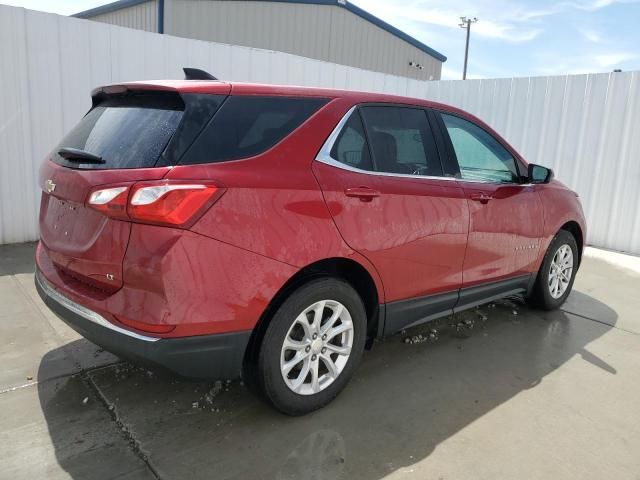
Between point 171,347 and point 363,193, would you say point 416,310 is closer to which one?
point 363,193

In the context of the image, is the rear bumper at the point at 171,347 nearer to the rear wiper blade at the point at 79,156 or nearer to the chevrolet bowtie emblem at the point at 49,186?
the chevrolet bowtie emblem at the point at 49,186

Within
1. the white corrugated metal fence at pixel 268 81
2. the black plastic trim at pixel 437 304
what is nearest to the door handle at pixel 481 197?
the black plastic trim at pixel 437 304

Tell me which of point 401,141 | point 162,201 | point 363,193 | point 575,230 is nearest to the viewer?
point 162,201

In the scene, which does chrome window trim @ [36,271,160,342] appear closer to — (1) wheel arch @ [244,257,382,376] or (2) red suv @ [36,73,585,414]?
Answer: (2) red suv @ [36,73,585,414]

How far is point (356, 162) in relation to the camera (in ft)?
9.43

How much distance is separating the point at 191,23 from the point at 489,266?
13604 mm

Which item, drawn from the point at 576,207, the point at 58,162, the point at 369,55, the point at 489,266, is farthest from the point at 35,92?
the point at 369,55

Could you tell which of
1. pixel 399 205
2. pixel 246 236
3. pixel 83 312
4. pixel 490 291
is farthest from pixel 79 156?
pixel 490 291

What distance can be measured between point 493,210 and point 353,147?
1406 millimetres

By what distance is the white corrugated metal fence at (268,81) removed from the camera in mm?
5789

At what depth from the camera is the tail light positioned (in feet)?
7.15

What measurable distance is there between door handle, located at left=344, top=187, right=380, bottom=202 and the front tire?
0.47 meters

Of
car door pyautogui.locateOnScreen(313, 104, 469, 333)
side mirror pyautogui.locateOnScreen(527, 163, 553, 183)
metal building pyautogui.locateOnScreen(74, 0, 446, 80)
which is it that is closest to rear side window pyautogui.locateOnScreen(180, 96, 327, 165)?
car door pyautogui.locateOnScreen(313, 104, 469, 333)

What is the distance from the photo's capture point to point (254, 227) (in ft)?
7.82
